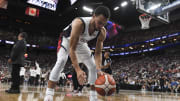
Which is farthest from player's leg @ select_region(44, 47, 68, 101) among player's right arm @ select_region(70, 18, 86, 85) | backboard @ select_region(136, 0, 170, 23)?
backboard @ select_region(136, 0, 170, 23)

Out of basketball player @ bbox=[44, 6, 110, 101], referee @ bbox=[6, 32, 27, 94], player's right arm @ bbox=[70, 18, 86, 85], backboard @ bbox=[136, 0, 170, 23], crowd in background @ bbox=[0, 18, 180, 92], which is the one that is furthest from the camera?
crowd in background @ bbox=[0, 18, 180, 92]

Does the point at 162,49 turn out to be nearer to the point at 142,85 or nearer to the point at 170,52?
the point at 170,52

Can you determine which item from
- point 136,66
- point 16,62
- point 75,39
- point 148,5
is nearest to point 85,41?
point 75,39

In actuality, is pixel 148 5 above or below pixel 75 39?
above

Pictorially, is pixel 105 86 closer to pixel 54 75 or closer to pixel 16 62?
pixel 54 75

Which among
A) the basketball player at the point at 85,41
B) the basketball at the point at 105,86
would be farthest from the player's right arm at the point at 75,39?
the basketball at the point at 105,86

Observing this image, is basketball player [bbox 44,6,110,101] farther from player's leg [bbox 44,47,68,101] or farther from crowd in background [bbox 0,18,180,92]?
crowd in background [bbox 0,18,180,92]

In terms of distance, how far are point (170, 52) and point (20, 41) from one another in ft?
85.8

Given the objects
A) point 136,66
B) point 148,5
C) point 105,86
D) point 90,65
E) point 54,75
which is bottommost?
point 105,86

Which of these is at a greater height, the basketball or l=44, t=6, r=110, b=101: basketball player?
l=44, t=6, r=110, b=101: basketball player

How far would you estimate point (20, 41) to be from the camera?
15.9ft

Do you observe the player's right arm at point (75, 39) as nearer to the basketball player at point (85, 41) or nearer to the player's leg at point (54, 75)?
the basketball player at point (85, 41)

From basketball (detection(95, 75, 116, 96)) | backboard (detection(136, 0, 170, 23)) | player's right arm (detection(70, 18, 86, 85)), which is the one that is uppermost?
backboard (detection(136, 0, 170, 23))

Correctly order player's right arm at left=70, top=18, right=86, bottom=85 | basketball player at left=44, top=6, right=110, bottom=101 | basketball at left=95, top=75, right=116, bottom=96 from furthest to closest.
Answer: basketball at left=95, top=75, right=116, bottom=96 → basketball player at left=44, top=6, right=110, bottom=101 → player's right arm at left=70, top=18, right=86, bottom=85
